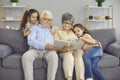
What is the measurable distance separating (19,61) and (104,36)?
1359mm

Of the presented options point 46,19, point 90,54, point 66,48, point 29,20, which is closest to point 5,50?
point 29,20

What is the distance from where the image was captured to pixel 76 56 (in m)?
3.26

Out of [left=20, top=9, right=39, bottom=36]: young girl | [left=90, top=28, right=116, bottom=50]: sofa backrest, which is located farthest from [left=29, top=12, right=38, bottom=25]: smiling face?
Result: [left=90, top=28, right=116, bottom=50]: sofa backrest

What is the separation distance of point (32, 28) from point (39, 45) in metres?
0.30

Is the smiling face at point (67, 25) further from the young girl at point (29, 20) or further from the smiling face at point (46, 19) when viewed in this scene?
the young girl at point (29, 20)

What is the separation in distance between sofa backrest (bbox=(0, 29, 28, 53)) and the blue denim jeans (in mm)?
954

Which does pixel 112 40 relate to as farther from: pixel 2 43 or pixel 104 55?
pixel 2 43

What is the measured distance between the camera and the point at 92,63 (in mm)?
3232

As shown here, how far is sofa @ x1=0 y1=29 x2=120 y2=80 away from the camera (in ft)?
10.7

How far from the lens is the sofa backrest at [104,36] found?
3.79 m

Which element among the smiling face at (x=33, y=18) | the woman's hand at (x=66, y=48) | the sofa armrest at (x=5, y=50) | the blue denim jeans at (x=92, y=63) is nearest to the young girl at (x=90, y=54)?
the blue denim jeans at (x=92, y=63)

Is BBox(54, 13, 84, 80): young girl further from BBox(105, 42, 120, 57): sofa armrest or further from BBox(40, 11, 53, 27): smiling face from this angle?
BBox(105, 42, 120, 57): sofa armrest

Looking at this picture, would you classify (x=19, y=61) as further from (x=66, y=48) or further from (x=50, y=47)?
(x=66, y=48)

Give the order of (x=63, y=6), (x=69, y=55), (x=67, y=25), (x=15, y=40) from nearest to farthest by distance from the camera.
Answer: (x=69, y=55) < (x=67, y=25) < (x=15, y=40) < (x=63, y=6)
